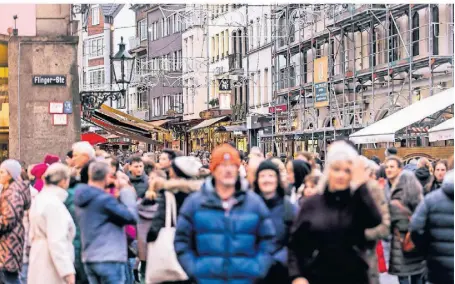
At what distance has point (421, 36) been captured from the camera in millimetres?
34906

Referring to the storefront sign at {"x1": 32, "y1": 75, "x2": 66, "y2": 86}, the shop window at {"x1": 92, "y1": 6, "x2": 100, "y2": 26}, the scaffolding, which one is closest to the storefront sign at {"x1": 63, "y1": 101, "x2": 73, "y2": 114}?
the storefront sign at {"x1": 32, "y1": 75, "x2": 66, "y2": 86}

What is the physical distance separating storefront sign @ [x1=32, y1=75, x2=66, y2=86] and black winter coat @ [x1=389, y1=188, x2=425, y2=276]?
14602mm

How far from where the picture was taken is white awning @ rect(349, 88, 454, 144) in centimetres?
2858

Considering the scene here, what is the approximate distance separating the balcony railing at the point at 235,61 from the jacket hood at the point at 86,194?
55.1 metres

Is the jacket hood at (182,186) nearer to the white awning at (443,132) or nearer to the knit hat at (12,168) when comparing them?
the knit hat at (12,168)

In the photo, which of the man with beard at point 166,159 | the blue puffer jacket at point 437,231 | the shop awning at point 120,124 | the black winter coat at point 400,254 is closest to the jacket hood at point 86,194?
the man with beard at point 166,159

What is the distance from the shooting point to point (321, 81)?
141 ft

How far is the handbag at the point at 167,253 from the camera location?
36.4 feet

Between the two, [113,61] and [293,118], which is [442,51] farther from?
[293,118]

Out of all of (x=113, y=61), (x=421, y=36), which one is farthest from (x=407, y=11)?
(x=113, y=61)

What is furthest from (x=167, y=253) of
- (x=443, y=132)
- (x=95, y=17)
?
(x=95, y=17)

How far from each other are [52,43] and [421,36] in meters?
12.6

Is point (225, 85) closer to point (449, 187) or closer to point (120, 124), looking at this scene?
point (120, 124)

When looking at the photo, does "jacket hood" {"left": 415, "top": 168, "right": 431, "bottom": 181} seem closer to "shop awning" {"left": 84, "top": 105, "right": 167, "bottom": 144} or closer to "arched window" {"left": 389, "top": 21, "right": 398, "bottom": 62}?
"shop awning" {"left": 84, "top": 105, "right": 167, "bottom": 144}
